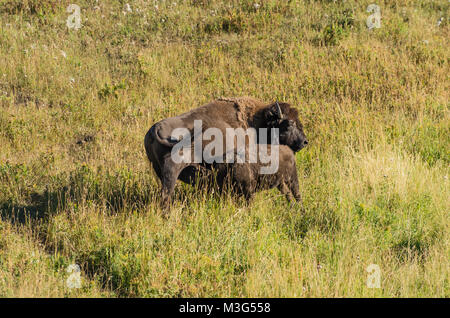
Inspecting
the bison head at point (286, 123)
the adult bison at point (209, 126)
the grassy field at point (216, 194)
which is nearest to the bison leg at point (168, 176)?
the adult bison at point (209, 126)

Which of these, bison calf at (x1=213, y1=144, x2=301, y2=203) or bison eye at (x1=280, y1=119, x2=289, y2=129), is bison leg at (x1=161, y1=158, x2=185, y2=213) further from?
bison eye at (x1=280, y1=119, x2=289, y2=129)

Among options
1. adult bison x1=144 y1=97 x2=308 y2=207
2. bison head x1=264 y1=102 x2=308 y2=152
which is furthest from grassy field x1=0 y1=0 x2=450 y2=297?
bison head x1=264 y1=102 x2=308 y2=152

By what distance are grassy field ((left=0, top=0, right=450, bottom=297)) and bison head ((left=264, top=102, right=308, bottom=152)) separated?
71 centimetres

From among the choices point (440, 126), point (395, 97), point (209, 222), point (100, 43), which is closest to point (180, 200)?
point (209, 222)

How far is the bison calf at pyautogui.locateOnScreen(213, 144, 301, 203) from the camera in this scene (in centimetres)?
677

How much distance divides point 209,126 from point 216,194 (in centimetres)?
94

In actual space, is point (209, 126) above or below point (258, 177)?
above

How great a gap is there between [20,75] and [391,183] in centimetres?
868

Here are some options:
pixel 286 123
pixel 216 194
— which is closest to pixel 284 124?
pixel 286 123

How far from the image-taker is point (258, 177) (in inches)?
273

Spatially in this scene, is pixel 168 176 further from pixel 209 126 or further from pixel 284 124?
pixel 284 124

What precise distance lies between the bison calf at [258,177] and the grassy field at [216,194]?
202 mm
